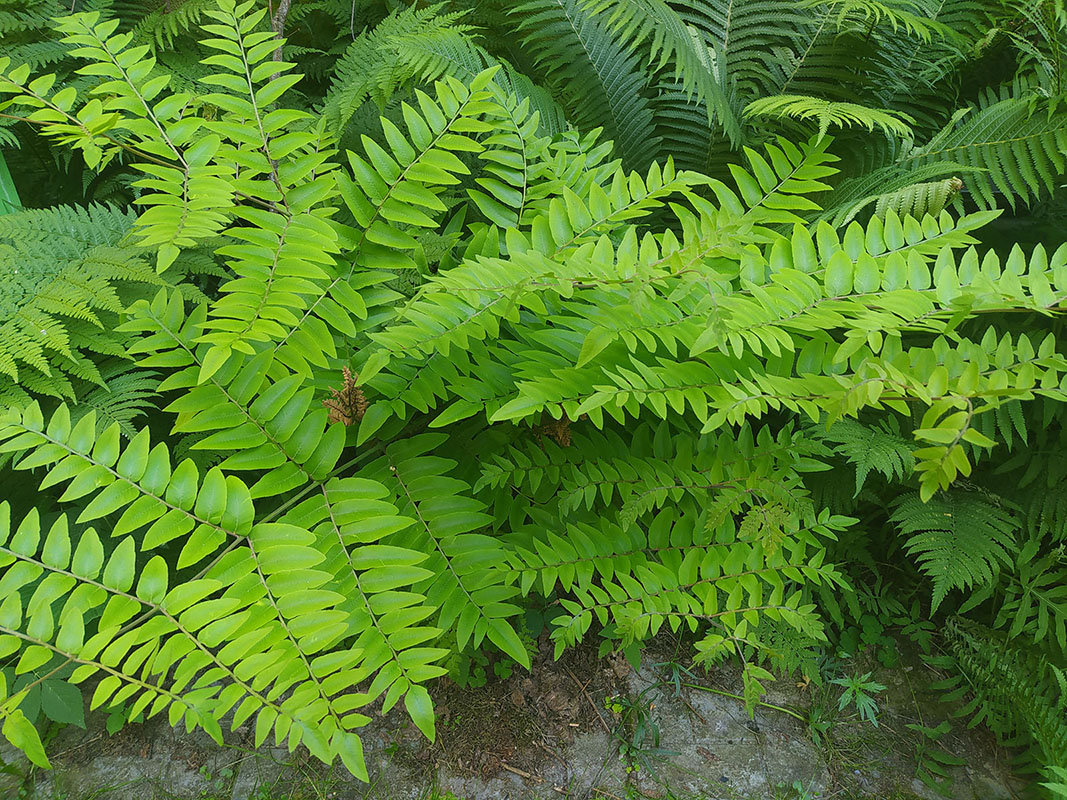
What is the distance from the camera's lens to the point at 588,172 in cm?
144

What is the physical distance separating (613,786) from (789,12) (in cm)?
212

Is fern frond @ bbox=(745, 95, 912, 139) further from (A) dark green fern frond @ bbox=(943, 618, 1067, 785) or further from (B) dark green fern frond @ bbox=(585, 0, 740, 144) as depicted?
(A) dark green fern frond @ bbox=(943, 618, 1067, 785)

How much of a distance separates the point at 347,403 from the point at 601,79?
1221 mm

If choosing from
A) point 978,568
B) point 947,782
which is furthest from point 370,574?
point 947,782

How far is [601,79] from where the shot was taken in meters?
1.85

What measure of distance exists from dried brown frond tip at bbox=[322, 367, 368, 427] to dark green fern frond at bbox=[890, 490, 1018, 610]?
1.25 meters

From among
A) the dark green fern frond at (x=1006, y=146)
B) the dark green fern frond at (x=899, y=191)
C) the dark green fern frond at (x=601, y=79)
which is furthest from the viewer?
the dark green fern frond at (x=601, y=79)

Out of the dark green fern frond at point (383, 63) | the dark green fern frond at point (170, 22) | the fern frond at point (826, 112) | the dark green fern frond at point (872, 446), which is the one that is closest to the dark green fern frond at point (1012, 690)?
the dark green fern frond at point (872, 446)

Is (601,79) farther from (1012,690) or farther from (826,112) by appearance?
(1012,690)

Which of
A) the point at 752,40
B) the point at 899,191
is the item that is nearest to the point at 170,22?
the point at 752,40

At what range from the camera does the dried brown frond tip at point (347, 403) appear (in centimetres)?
122

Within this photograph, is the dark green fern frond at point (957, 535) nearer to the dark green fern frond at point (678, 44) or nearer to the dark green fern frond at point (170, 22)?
the dark green fern frond at point (678, 44)

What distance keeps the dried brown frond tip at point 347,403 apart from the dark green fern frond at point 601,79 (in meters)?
1.10

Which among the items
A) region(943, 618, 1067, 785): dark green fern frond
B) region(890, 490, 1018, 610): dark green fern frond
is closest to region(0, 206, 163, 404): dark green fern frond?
region(890, 490, 1018, 610): dark green fern frond
